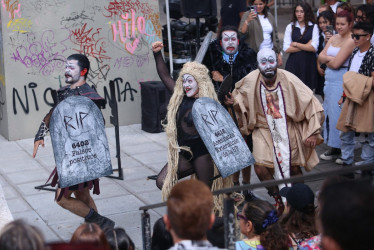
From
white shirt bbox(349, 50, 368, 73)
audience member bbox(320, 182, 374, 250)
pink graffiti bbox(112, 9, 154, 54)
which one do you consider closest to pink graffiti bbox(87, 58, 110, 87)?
pink graffiti bbox(112, 9, 154, 54)

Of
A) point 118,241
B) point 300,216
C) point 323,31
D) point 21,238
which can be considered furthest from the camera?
point 323,31

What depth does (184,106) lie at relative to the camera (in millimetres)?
6477

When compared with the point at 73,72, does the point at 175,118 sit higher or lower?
lower

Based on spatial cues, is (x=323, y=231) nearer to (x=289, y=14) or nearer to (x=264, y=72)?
(x=264, y=72)

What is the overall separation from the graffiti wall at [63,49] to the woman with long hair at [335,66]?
3.34 metres

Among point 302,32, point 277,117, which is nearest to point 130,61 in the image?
point 302,32

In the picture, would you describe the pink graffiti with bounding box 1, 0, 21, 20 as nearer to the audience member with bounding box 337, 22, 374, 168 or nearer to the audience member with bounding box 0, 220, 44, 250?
the audience member with bounding box 337, 22, 374, 168

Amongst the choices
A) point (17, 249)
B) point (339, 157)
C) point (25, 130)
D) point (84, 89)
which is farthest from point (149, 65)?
point (17, 249)

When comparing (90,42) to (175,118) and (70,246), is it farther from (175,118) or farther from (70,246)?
(70,246)

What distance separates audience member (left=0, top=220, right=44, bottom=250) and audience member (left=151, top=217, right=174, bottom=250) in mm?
2292

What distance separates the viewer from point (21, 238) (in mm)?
2752

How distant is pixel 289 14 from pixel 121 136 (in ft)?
41.3

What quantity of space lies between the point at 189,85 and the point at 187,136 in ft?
1.52

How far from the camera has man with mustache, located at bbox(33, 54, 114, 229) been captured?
21.1 ft
